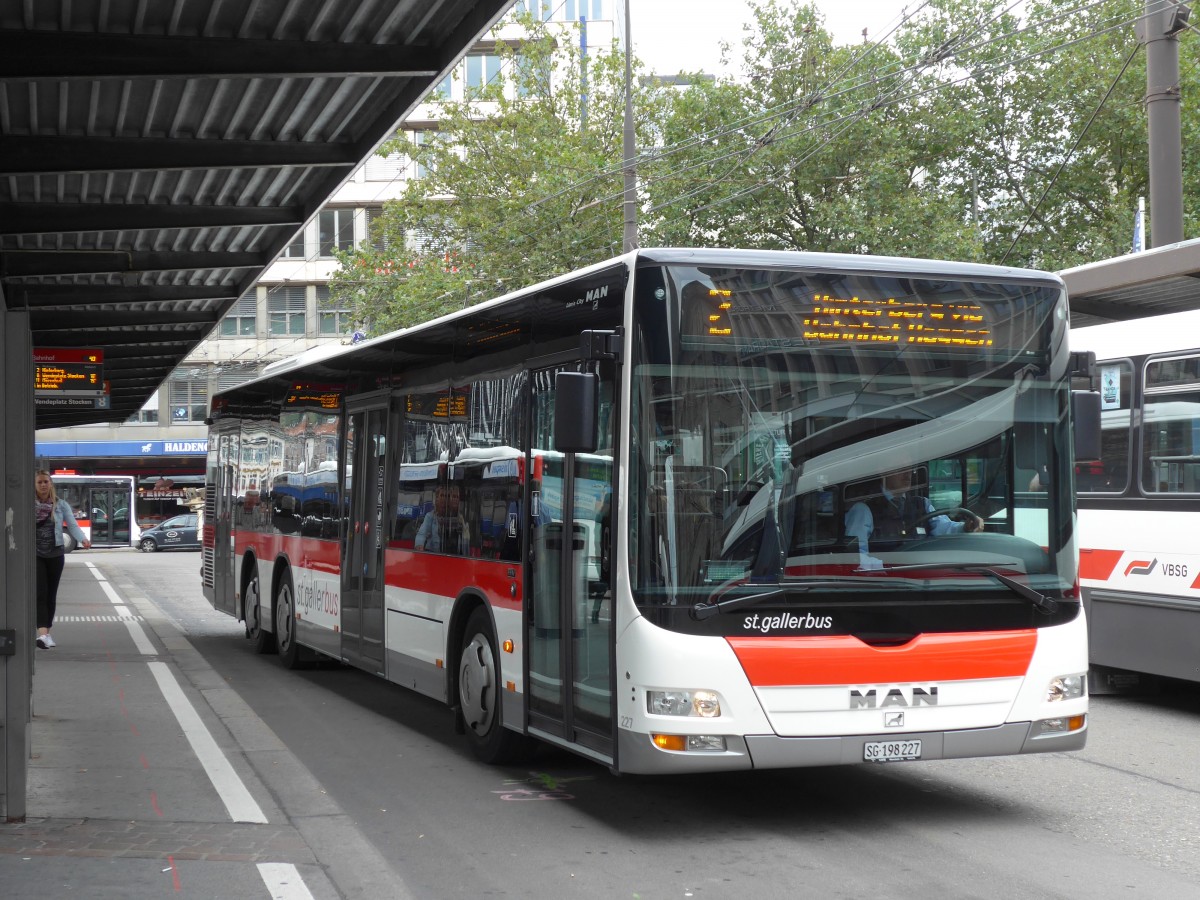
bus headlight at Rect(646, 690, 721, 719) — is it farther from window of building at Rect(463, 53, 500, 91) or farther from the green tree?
window of building at Rect(463, 53, 500, 91)

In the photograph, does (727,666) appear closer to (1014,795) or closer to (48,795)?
(1014,795)

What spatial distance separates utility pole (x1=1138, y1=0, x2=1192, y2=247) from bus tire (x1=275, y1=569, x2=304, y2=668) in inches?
389

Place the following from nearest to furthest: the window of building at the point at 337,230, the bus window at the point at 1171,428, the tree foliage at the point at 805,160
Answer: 1. the bus window at the point at 1171,428
2. the tree foliage at the point at 805,160
3. the window of building at the point at 337,230

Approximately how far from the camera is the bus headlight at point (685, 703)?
694cm

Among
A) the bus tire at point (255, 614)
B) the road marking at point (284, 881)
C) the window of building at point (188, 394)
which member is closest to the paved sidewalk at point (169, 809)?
the road marking at point (284, 881)

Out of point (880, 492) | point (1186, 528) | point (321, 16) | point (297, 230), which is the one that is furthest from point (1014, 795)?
point (297, 230)

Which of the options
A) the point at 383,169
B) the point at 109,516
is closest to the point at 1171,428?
the point at 109,516

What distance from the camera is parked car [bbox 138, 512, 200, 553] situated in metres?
57.0

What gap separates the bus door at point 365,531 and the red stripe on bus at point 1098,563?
5.43m

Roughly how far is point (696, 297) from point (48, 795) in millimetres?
4550

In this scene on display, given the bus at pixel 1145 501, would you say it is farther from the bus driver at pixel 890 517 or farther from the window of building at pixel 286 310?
the window of building at pixel 286 310

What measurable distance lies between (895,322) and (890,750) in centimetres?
213

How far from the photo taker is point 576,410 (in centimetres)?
719

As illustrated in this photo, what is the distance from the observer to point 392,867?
675cm
